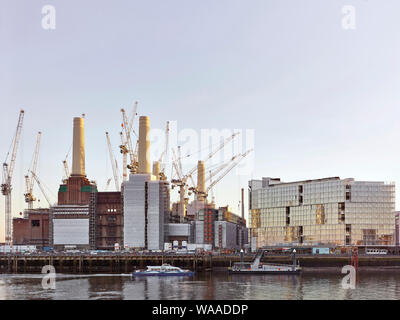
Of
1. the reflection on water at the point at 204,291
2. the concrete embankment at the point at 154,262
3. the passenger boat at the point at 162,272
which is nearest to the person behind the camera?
the reflection on water at the point at 204,291

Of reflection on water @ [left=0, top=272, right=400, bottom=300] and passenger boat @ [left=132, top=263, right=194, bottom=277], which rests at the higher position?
reflection on water @ [left=0, top=272, right=400, bottom=300]

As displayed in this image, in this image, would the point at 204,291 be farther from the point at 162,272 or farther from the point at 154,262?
the point at 154,262

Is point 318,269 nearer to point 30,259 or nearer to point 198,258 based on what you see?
point 198,258

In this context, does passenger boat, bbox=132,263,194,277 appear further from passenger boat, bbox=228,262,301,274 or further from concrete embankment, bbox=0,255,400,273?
concrete embankment, bbox=0,255,400,273

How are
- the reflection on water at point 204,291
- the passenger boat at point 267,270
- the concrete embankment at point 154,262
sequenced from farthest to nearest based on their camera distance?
the concrete embankment at point 154,262 → the passenger boat at point 267,270 → the reflection on water at point 204,291

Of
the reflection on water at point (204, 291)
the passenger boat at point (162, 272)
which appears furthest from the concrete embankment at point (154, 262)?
the reflection on water at point (204, 291)

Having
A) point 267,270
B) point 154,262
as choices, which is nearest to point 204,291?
point 267,270

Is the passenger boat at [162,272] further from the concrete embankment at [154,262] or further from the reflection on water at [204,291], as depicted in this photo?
the concrete embankment at [154,262]

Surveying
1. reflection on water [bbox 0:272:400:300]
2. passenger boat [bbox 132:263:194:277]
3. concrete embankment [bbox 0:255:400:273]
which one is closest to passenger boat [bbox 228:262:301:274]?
passenger boat [bbox 132:263:194:277]
